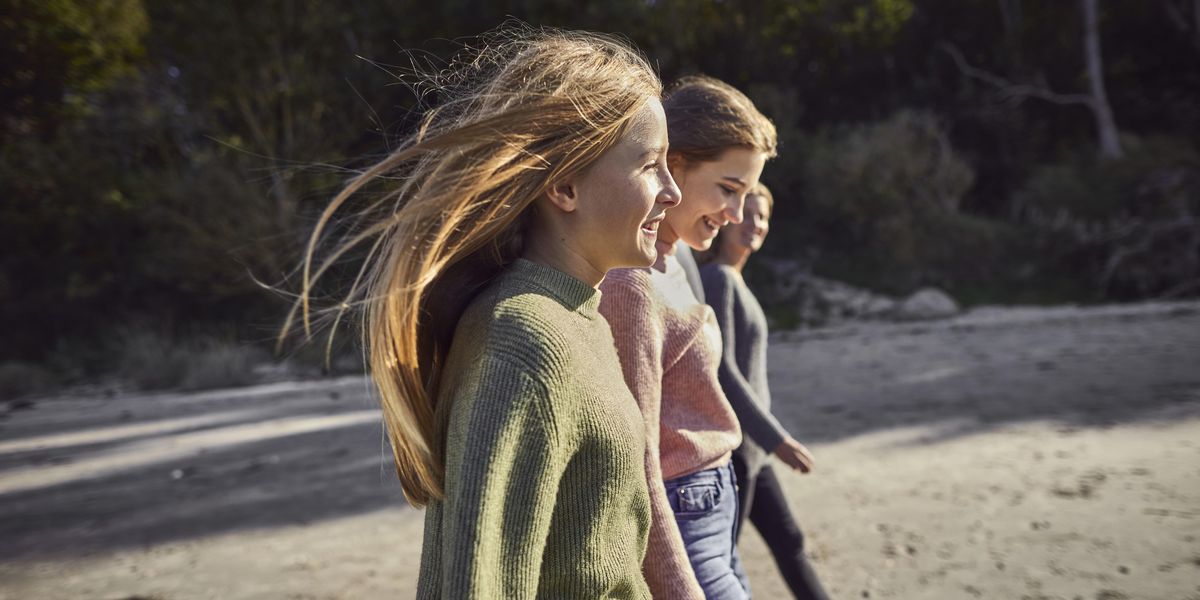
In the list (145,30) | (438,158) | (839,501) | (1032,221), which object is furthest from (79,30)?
(1032,221)

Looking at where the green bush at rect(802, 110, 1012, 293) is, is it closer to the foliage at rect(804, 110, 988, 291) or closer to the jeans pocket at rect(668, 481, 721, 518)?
the foliage at rect(804, 110, 988, 291)

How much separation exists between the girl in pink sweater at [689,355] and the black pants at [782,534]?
62 centimetres

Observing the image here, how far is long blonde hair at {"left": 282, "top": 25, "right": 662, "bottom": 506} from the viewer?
1263 mm

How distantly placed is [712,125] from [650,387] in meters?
0.81

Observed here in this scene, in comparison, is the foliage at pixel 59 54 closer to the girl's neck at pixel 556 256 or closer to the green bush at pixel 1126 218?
the girl's neck at pixel 556 256

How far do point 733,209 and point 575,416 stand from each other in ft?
3.87

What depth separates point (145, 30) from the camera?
44.0ft

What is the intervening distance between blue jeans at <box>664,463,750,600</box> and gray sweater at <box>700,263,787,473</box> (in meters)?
0.51

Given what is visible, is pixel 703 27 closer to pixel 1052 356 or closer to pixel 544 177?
pixel 1052 356

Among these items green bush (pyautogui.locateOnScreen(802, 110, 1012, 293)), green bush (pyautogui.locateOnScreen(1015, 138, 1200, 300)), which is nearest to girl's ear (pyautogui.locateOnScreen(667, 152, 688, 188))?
green bush (pyautogui.locateOnScreen(1015, 138, 1200, 300))

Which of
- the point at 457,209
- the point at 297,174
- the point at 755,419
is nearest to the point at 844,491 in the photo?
the point at 755,419

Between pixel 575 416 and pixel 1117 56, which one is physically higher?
pixel 1117 56

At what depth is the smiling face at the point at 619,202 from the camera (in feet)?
4.41

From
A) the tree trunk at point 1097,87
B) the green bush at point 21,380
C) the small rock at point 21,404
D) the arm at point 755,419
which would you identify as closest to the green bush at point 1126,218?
the tree trunk at point 1097,87
